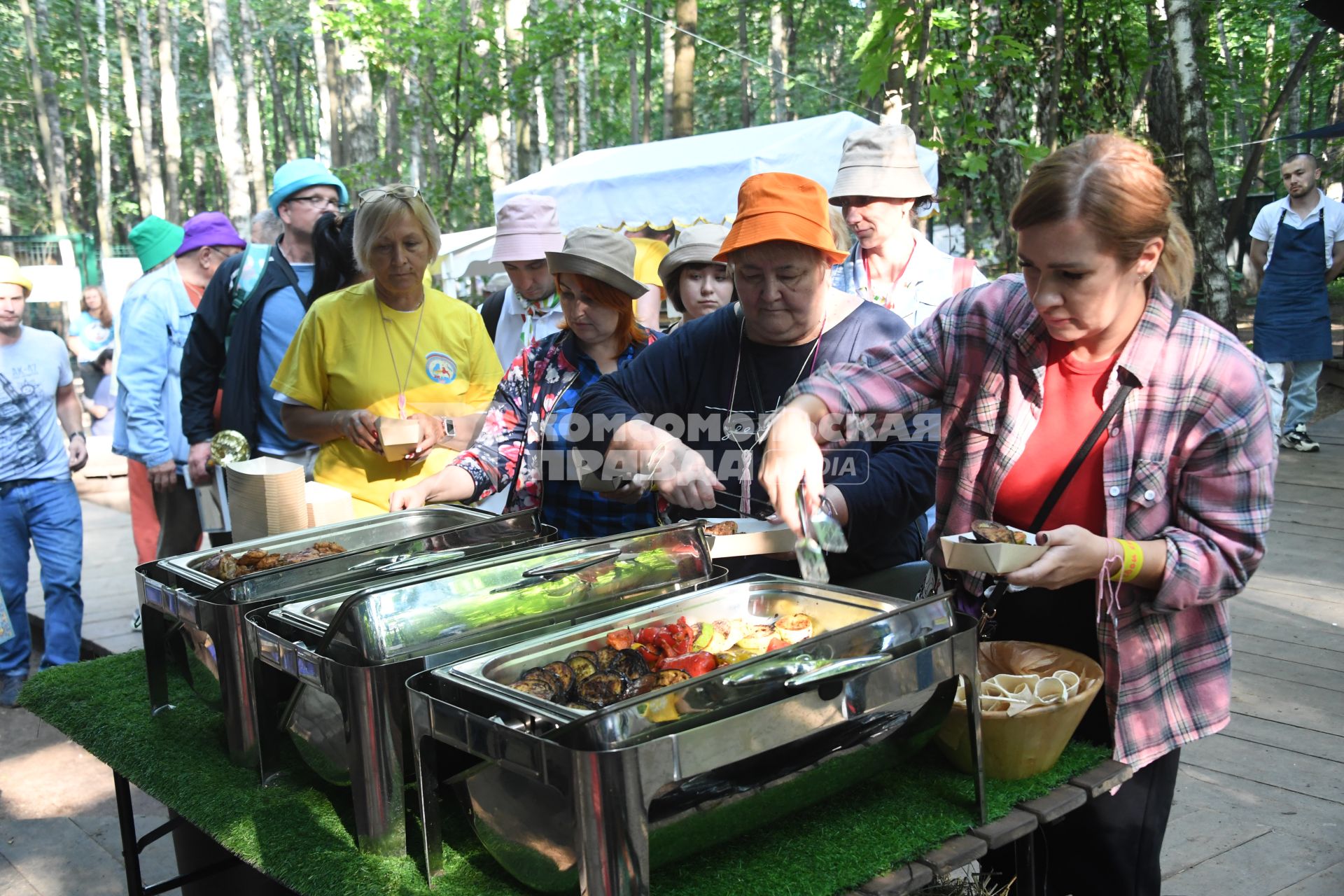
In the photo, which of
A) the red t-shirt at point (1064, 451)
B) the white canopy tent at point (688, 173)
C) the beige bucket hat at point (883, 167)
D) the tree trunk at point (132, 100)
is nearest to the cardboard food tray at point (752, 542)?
the red t-shirt at point (1064, 451)

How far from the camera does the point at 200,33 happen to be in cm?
3650

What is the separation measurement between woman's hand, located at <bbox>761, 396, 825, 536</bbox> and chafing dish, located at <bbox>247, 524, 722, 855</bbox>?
250 mm

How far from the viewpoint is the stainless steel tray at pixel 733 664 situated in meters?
1.20

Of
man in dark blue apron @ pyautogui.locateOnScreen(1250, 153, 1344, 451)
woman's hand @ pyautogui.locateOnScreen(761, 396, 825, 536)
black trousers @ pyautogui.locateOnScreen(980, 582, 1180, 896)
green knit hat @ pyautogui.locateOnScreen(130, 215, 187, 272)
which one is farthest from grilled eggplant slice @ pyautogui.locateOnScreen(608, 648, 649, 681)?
man in dark blue apron @ pyautogui.locateOnScreen(1250, 153, 1344, 451)

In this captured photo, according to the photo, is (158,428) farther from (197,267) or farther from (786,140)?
(786,140)

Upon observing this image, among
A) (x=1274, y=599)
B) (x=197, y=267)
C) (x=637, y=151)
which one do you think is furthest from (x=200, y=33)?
(x=1274, y=599)

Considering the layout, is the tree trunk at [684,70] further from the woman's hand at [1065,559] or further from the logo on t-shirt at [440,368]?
the woman's hand at [1065,559]

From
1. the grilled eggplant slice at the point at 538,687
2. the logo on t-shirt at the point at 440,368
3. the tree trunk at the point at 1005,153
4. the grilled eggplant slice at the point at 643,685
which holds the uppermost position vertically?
the tree trunk at the point at 1005,153

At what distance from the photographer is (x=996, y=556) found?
1.49 metres

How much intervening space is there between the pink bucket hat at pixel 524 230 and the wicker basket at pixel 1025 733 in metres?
2.84

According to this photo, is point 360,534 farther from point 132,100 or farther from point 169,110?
point 132,100

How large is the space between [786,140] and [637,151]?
5.11 feet

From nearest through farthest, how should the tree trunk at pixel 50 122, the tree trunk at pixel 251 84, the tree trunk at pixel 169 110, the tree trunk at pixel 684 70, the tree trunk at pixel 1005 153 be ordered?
the tree trunk at pixel 1005 153, the tree trunk at pixel 684 70, the tree trunk at pixel 50 122, the tree trunk at pixel 169 110, the tree trunk at pixel 251 84

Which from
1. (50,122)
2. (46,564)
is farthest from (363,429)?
(50,122)
